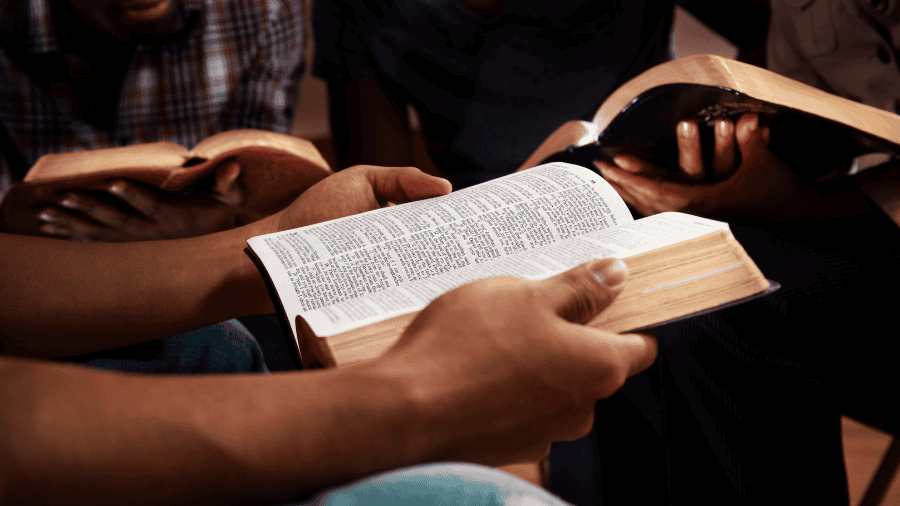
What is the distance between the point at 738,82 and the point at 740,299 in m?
0.20

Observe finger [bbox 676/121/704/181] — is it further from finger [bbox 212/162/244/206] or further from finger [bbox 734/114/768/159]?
finger [bbox 212/162/244/206]

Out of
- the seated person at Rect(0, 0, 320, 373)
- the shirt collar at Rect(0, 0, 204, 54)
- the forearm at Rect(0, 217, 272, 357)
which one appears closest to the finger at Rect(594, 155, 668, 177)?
the forearm at Rect(0, 217, 272, 357)

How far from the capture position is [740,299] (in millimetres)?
334

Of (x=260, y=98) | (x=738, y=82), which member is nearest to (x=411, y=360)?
(x=738, y=82)

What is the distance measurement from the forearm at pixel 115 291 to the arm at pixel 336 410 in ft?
1.00

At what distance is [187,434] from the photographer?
0.20 meters

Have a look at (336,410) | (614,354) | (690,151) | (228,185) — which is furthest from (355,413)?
(228,185)

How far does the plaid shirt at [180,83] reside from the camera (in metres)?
0.94

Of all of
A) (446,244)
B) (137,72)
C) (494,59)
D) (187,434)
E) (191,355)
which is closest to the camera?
(187,434)

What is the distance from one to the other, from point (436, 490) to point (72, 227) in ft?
2.04

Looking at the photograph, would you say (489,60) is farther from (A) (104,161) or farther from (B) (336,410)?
(B) (336,410)

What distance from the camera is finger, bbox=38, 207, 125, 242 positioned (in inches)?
24.3

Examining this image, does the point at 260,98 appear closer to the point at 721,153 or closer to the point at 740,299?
the point at 721,153

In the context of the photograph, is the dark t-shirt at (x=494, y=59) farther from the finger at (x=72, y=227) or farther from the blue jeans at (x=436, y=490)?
the blue jeans at (x=436, y=490)
